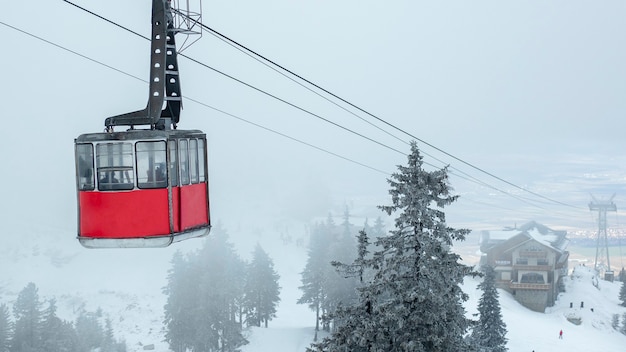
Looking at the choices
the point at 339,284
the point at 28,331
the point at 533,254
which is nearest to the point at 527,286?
the point at 533,254

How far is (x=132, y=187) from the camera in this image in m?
11.6

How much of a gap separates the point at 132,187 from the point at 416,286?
30.5 feet

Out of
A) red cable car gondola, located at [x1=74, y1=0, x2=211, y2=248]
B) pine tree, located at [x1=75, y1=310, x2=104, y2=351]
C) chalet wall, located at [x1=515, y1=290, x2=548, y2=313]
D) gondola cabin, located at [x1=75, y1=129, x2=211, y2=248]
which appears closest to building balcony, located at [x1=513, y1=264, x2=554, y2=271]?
chalet wall, located at [x1=515, y1=290, x2=548, y2=313]


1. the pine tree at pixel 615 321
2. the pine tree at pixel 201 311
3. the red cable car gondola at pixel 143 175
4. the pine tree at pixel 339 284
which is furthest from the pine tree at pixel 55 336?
the pine tree at pixel 615 321

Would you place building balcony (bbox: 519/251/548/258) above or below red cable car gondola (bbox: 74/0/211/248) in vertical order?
below

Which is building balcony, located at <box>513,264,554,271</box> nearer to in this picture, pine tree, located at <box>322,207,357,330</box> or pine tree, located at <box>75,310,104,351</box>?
pine tree, located at <box>322,207,357,330</box>

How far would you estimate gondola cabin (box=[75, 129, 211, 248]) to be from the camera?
37.6ft

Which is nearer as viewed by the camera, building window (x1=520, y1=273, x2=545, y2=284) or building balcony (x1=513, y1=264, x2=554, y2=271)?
building window (x1=520, y1=273, x2=545, y2=284)

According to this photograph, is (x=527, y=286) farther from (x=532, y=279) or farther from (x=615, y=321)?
(x=615, y=321)

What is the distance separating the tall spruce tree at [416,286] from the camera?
17.1m

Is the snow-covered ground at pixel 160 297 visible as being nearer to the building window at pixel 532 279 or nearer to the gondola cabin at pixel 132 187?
the building window at pixel 532 279

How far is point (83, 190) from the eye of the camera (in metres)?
12.0

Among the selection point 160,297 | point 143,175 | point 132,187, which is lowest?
point 160,297

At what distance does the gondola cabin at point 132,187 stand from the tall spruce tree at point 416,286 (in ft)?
24.6
